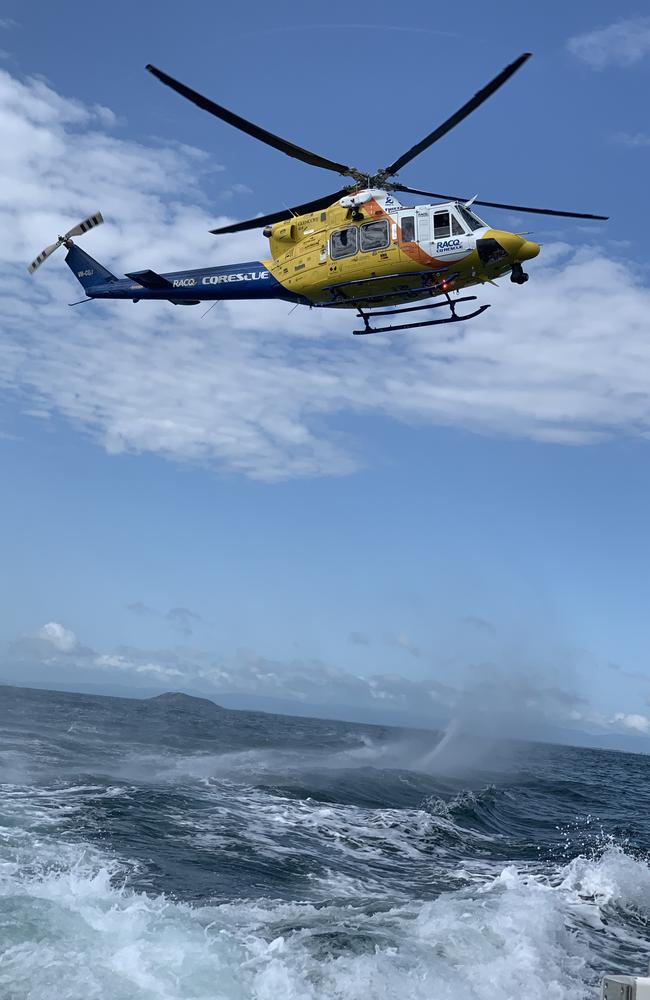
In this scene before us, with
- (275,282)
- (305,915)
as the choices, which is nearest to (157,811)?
(305,915)

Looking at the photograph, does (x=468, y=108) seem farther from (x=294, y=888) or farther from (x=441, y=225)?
(x=294, y=888)

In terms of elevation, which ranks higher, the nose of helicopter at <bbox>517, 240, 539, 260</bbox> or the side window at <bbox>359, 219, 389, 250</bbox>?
the side window at <bbox>359, 219, 389, 250</bbox>

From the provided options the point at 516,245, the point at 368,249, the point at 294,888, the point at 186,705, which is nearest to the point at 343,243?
the point at 368,249

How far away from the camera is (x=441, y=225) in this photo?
59.3ft

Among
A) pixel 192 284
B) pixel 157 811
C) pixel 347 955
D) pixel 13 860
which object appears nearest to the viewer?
pixel 347 955

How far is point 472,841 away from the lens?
65.3ft

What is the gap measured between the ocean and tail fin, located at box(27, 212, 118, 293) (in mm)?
15759

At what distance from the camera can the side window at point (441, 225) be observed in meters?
18.0

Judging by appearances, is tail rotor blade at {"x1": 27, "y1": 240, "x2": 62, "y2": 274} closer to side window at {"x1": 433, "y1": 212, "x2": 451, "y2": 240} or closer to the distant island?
side window at {"x1": 433, "y1": 212, "x2": 451, "y2": 240}

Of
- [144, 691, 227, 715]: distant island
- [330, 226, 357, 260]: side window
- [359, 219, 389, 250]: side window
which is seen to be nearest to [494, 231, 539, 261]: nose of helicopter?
[359, 219, 389, 250]: side window

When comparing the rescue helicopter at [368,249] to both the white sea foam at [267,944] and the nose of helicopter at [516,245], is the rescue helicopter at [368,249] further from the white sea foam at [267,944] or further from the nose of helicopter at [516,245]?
the white sea foam at [267,944]

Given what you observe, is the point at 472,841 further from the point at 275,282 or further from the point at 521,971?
the point at 275,282

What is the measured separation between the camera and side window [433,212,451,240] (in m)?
18.0

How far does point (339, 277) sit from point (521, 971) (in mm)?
15166
